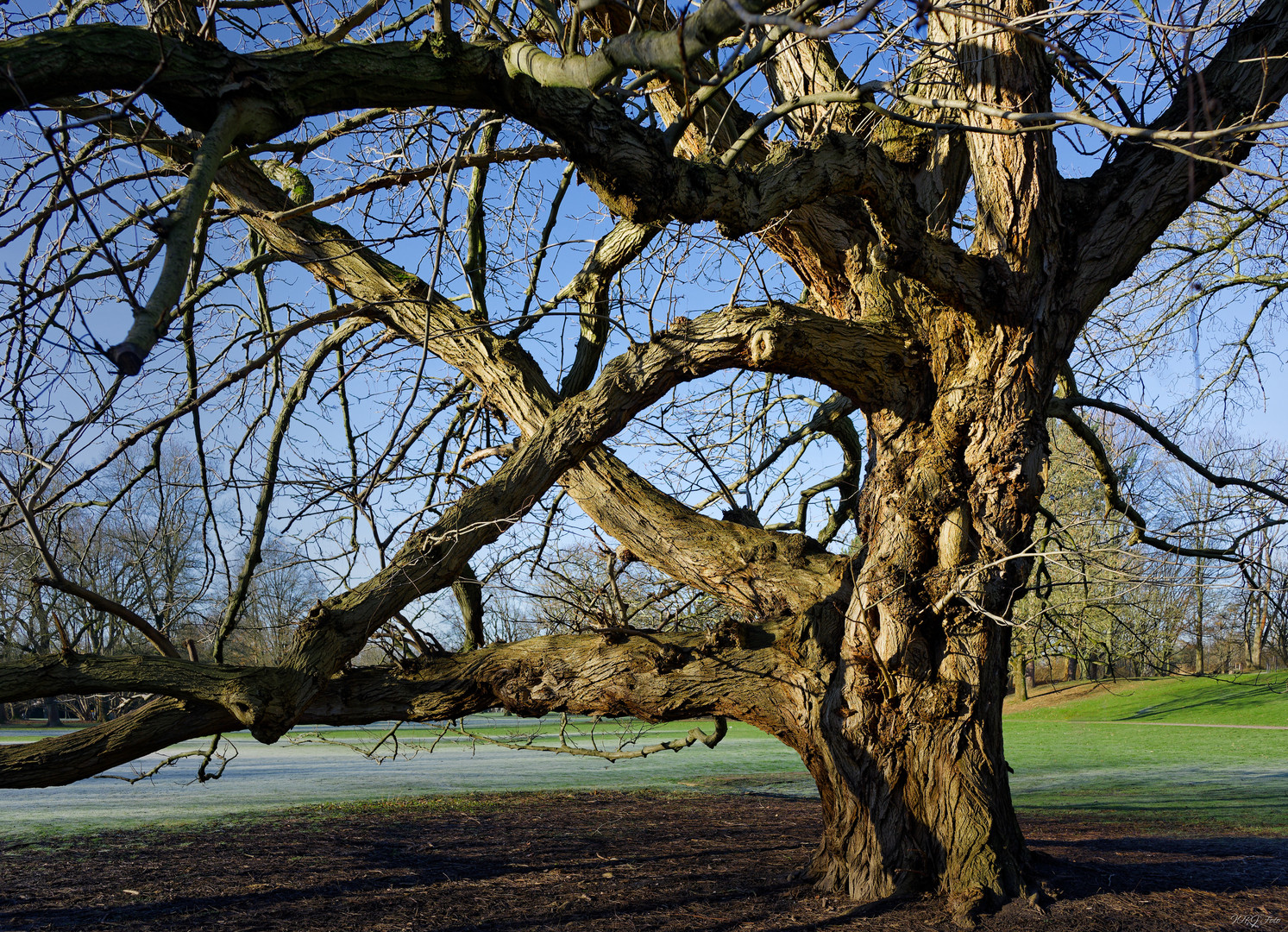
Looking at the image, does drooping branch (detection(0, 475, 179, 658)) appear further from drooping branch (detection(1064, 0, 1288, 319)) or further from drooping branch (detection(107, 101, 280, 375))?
drooping branch (detection(1064, 0, 1288, 319))

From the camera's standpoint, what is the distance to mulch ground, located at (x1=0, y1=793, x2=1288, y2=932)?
14.6 feet

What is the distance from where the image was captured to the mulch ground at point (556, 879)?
14.6 ft

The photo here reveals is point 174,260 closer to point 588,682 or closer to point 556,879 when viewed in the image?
point 588,682

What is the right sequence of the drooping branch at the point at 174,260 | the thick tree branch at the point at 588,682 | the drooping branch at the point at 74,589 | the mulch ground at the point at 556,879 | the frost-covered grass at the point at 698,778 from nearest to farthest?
the drooping branch at the point at 174,260
the drooping branch at the point at 74,589
the mulch ground at the point at 556,879
the thick tree branch at the point at 588,682
the frost-covered grass at the point at 698,778

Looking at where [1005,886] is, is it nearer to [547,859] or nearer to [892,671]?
[892,671]

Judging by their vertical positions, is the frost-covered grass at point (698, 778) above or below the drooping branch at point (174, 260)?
below

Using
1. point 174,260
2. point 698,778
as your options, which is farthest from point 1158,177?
point 698,778

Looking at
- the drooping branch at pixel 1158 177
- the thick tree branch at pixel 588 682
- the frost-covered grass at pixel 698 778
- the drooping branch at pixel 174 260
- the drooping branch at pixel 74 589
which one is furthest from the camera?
the frost-covered grass at pixel 698 778

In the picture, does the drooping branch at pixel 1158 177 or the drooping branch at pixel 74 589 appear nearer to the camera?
the drooping branch at pixel 74 589

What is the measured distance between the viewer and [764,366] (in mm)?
4527

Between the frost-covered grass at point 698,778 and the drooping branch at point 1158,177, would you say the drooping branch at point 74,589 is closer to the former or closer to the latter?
the frost-covered grass at point 698,778

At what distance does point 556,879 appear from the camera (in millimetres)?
5535

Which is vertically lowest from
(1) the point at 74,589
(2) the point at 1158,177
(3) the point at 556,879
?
(3) the point at 556,879

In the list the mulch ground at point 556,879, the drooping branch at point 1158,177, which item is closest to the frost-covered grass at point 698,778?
the mulch ground at point 556,879
